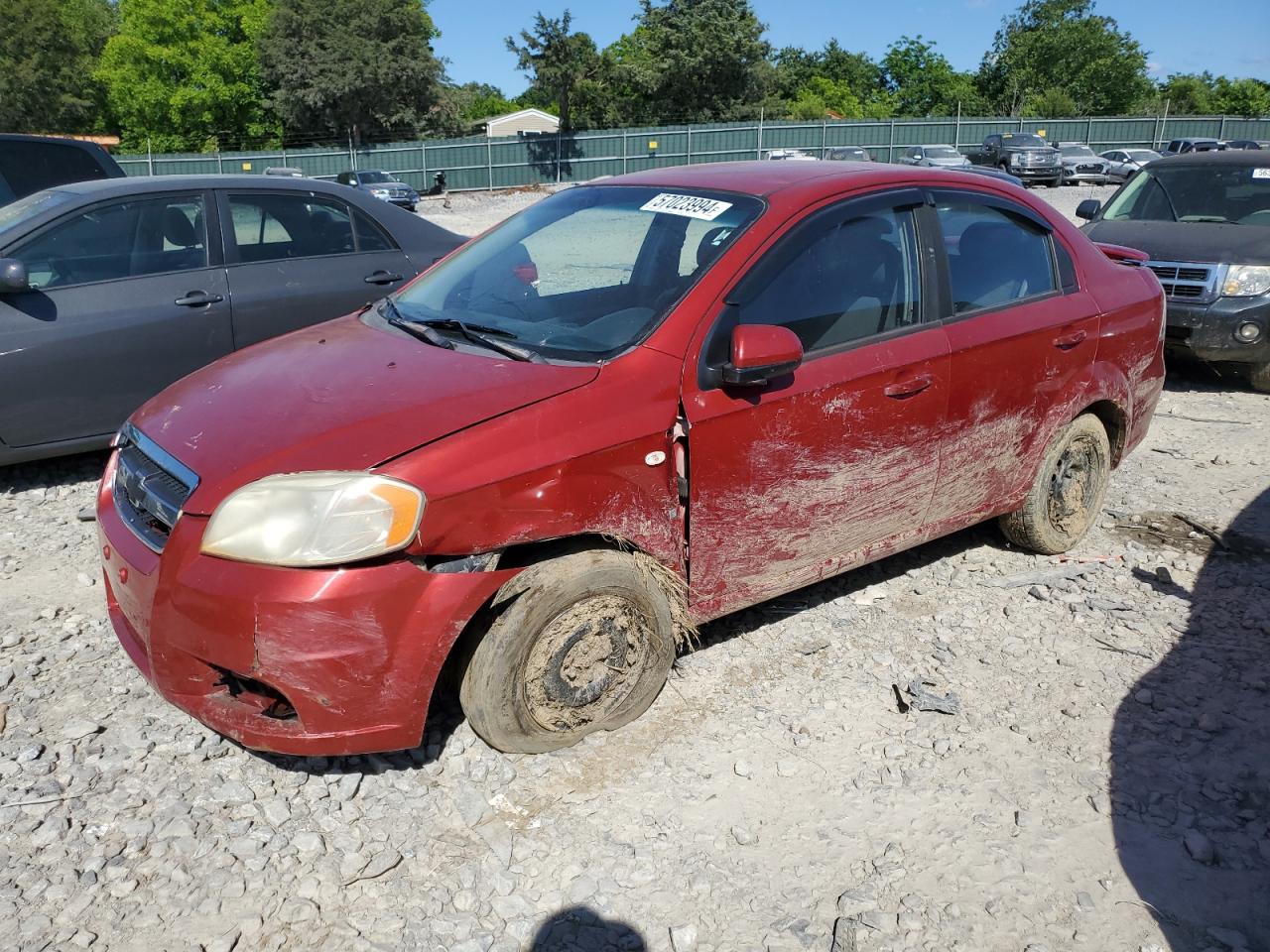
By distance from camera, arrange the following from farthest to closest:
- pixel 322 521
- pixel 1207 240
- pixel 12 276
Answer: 1. pixel 1207 240
2. pixel 12 276
3. pixel 322 521

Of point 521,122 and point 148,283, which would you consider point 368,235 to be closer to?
point 148,283

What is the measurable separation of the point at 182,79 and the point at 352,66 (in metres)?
17.6

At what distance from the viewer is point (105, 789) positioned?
307cm

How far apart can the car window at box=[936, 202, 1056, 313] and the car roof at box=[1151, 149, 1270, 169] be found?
565cm

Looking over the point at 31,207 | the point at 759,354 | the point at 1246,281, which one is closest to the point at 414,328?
the point at 759,354

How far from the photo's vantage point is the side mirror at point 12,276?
16.6 feet

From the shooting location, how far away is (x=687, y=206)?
3.76 metres

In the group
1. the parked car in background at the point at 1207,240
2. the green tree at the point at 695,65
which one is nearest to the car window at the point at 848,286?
the parked car in background at the point at 1207,240

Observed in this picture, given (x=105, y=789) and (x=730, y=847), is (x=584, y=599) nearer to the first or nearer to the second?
(x=730, y=847)

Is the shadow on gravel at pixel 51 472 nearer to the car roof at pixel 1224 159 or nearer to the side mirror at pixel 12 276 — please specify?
the side mirror at pixel 12 276

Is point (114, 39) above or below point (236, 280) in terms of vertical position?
above

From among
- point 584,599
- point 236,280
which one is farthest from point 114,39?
point 584,599

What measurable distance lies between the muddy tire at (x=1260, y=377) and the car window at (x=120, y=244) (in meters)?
7.63

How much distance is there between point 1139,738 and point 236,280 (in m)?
5.11
